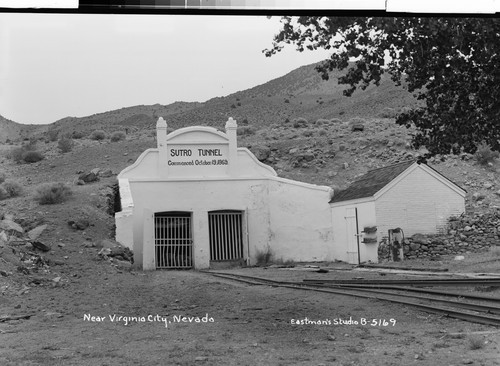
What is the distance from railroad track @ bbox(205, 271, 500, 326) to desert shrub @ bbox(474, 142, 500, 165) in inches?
A: 69.9

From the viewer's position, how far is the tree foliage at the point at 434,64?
767 centimetres

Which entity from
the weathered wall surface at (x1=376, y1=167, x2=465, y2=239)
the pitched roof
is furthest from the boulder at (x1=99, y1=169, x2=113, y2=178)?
the weathered wall surface at (x1=376, y1=167, x2=465, y2=239)

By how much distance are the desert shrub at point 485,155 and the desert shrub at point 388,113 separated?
121 centimetres

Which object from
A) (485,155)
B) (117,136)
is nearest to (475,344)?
(485,155)

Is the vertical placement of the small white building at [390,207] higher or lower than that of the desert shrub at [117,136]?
lower

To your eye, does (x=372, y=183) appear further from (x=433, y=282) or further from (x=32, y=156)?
(x=32, y=156)

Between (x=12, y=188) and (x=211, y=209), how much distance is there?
9.41 ft

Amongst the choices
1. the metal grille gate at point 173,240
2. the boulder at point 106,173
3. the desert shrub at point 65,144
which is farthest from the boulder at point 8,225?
the metal grille gate at point 173,240

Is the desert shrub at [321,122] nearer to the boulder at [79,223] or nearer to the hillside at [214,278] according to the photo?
the hillside at [214,278]

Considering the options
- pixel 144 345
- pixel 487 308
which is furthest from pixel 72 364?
pixel 487 308

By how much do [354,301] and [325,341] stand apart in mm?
1020

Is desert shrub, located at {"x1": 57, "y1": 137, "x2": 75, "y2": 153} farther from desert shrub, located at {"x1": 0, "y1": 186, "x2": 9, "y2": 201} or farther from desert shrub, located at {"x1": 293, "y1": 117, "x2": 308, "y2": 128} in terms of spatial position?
desert shrub, located at {"x1": 293, "y1": 117, "x2": 308, "y2": 128}

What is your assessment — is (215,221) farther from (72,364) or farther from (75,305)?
(72,364)

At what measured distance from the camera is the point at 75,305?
777 centimetres
